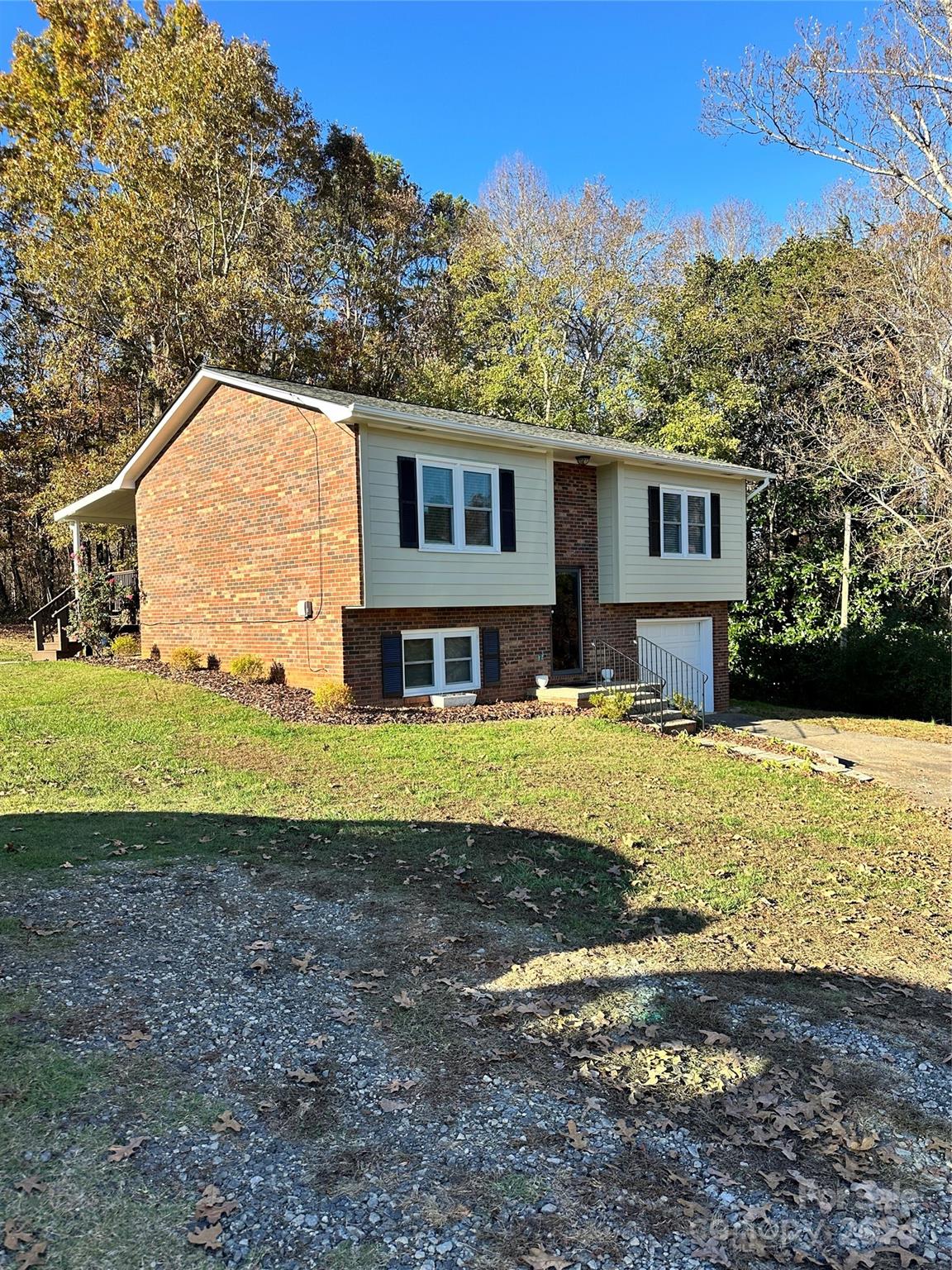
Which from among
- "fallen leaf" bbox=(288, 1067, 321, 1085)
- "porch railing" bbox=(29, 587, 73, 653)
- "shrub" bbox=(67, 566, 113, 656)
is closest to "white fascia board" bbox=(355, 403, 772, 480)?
"shrub" bbox=(67, 566, 113, 656)

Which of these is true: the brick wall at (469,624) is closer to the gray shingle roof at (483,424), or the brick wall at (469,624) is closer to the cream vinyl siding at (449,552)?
the cream vinyl siding at (449,552)

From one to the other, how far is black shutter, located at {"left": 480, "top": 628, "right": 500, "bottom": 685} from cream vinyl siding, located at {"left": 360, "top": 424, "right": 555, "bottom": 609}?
0.66 metres

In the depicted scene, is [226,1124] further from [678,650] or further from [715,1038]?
[678,650]

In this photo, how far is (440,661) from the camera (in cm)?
1401

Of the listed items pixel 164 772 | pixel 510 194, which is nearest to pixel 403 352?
pixel 510 194

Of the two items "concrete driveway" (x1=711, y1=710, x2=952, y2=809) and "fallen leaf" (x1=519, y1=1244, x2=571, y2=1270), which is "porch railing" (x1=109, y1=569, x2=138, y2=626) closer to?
"concrete driveway" (x1=711, y1=710, x2=952, y2=809)

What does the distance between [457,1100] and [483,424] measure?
11928 millimetres

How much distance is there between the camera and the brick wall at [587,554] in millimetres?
15672

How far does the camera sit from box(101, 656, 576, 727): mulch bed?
11.9m

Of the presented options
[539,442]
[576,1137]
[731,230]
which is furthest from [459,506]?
[731,230]

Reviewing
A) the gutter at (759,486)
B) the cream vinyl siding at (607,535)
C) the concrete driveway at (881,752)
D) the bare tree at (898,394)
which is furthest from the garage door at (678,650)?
the bare tree at (898,394)

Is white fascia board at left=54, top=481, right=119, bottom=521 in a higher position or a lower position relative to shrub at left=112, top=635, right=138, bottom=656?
higher

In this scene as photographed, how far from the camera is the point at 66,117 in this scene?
80.4 feet

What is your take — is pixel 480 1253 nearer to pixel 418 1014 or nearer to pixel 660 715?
pixel 418 1014
